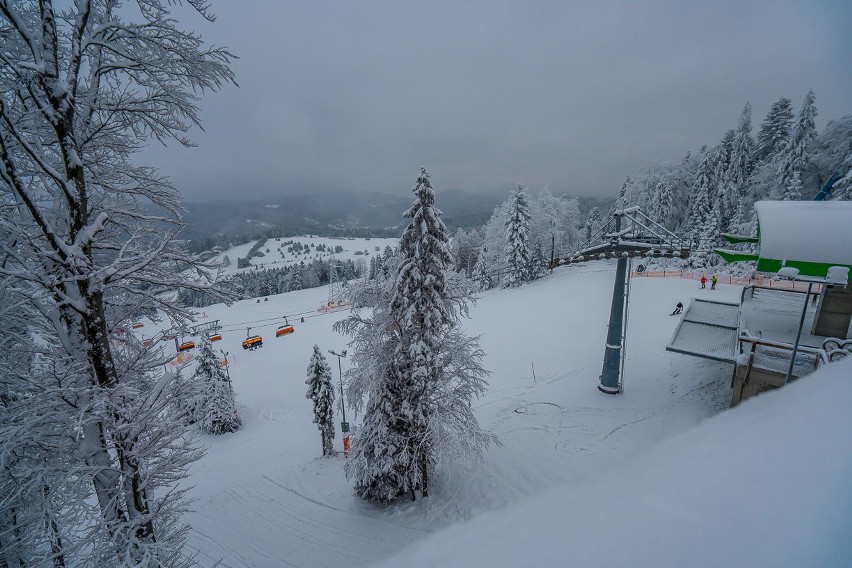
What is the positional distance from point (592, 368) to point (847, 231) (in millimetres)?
12233

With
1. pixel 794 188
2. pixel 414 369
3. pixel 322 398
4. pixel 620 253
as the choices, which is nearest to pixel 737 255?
pixel 620 253

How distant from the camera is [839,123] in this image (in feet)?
90.7

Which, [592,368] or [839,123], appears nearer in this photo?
[592,368]

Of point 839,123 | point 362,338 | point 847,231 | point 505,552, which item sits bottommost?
Answer: point 362,338

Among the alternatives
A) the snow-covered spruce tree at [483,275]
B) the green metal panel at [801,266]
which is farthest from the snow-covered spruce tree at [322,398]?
the snow-covered spruce tree at [483,275]

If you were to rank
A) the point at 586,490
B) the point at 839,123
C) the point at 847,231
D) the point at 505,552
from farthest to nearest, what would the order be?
the point at 839,123 < the point at 847,231 < the point at 586,490 < the point at 505,552

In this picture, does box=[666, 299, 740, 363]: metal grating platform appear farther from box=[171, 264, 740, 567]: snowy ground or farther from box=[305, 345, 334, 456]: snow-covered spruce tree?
box=[305, 345, 334, 456]: snow-covered spruce tree

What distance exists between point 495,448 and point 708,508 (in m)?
13.3

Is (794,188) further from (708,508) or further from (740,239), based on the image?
(708,508)

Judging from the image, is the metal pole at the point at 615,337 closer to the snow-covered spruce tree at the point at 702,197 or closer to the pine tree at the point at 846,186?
the pine tree at the point at 846,186

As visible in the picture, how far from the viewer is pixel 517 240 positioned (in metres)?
44.6

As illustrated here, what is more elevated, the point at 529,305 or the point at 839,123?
the point at 839,123

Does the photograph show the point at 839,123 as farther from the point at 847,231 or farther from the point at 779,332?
the point at 847,231

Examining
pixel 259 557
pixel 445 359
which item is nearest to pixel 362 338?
pixel 445 359
